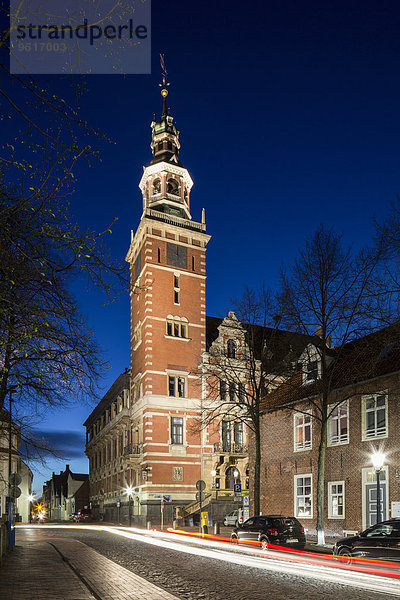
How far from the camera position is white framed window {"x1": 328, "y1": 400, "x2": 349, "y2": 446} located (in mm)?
28094

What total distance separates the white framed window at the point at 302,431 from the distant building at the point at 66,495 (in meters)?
75.5

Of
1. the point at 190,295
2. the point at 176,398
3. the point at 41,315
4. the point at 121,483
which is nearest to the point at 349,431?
the point at 41,315

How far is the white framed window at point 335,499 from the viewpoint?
27.5 meters

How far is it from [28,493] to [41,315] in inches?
3231

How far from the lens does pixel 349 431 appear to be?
27.6m

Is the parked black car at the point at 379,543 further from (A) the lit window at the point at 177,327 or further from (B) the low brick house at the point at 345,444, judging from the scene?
(A) the lit window at the point at 177,327

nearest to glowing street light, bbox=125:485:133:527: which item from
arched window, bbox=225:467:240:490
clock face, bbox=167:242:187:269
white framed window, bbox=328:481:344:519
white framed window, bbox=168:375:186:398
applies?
arched window, bbox=225:467:240:490

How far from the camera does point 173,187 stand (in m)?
59.4

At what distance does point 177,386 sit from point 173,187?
66.6ft

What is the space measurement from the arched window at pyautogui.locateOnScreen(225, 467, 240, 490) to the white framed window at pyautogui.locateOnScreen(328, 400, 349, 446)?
82.0 ft

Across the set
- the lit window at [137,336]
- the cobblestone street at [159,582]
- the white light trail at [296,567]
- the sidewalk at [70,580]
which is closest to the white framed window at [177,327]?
the lit window at [137,336]

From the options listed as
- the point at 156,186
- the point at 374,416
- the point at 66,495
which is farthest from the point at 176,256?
the point at 66,495

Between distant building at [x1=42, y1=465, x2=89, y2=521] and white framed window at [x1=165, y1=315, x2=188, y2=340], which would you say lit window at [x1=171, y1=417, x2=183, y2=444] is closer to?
white framed window at [x1=165, y1=315, x2=188, y2=340]

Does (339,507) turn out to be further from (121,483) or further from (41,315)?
(121,483)
